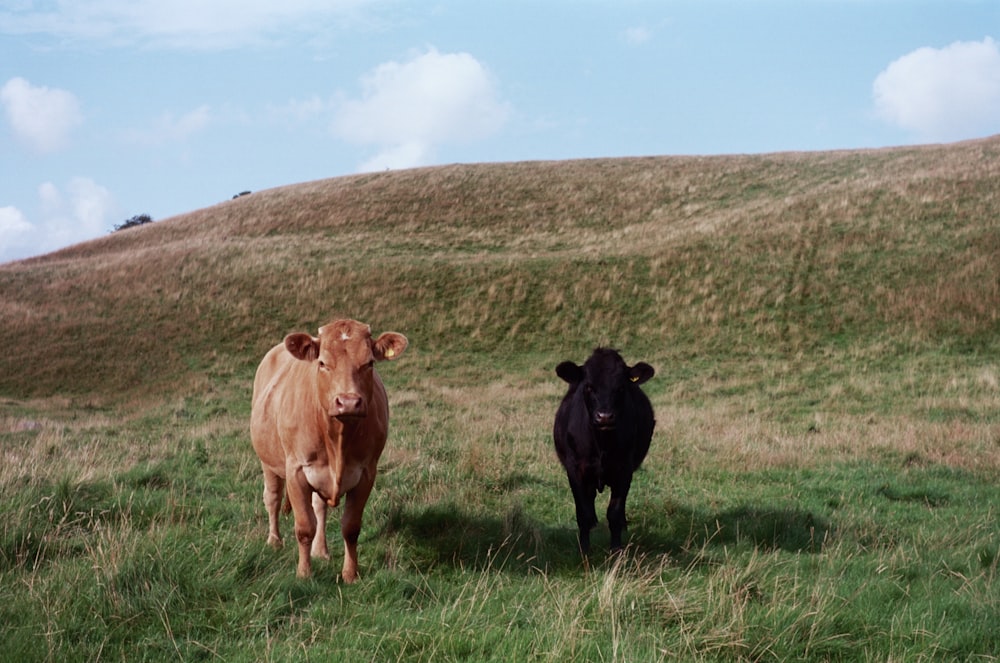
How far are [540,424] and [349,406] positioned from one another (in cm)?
955

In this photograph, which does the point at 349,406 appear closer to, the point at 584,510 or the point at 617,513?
the point at 584,510

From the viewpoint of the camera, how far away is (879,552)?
650 cm

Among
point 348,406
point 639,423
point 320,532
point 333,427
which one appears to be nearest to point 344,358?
point 348,406

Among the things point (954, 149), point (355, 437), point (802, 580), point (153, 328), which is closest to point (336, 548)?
point (355, 437)

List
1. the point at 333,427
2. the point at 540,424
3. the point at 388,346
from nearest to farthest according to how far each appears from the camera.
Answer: the point at 333,427, the point at 388,346, the point at 540,424

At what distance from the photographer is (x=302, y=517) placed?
19.4 ft

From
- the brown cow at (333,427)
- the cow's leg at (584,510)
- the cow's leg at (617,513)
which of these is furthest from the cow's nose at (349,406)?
the cow's leg at (617,513)

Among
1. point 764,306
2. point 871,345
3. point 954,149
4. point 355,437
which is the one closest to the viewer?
point 355,437

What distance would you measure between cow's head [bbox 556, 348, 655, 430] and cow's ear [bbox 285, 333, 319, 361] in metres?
2.29

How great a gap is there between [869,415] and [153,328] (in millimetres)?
24923

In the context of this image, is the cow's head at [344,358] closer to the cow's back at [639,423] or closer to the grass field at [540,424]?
the grass field at [540,424]

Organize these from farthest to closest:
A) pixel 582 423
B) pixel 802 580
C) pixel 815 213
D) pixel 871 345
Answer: pixel 815 213 < pixel 871 345 < pixel 582 423 < pixel 802 580

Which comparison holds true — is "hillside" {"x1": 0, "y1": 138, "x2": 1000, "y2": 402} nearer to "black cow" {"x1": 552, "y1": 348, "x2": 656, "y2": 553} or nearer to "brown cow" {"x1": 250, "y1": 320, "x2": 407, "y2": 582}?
"black cow" {"x1": 552, "y1": 348, "x2": 656, "y2": 553}

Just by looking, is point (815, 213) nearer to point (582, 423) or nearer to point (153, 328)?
point (153, 328)
